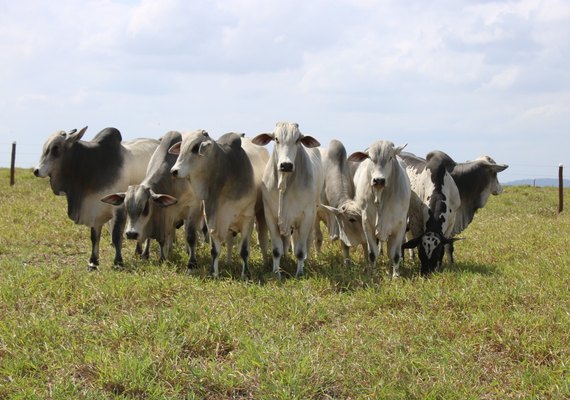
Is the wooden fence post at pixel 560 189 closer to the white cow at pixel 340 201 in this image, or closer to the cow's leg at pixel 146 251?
the white cow at pixel 340 201

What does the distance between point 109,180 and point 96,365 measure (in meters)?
4.40

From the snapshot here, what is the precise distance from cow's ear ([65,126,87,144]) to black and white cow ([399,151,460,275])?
4.15m

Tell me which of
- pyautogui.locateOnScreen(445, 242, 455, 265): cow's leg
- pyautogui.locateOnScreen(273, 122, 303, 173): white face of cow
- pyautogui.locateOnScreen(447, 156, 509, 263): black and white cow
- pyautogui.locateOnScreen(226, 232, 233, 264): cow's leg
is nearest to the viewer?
pyautogui.locateOnScreen(273, 122, 303, 173): white face of cow

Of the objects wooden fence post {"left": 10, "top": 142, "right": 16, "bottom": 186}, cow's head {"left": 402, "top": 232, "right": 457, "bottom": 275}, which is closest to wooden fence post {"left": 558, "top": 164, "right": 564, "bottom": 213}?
cow's head {"left": 402, "top": 232, "right": 457, "bottom": 275}

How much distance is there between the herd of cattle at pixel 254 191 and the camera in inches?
298

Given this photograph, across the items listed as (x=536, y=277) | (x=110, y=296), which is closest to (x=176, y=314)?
(x=110, y=296)

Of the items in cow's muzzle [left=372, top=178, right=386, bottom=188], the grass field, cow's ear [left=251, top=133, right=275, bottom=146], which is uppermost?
cow's ear [left=251, top=133, right=275, bottom=146]

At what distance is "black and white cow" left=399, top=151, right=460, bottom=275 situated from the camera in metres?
7.76

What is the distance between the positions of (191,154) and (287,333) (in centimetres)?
283

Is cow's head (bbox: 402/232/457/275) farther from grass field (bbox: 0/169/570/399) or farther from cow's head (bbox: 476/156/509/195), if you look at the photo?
cow's head (bbox: 476/156/509/195)

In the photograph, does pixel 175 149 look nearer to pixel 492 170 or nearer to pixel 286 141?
pixel 286 141

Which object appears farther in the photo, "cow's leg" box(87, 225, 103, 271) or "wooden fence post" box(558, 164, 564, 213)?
"wooden fence post" box(558, 164, 564, 213)

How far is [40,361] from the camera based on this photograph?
4.62 m

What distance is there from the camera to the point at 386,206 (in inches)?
307
